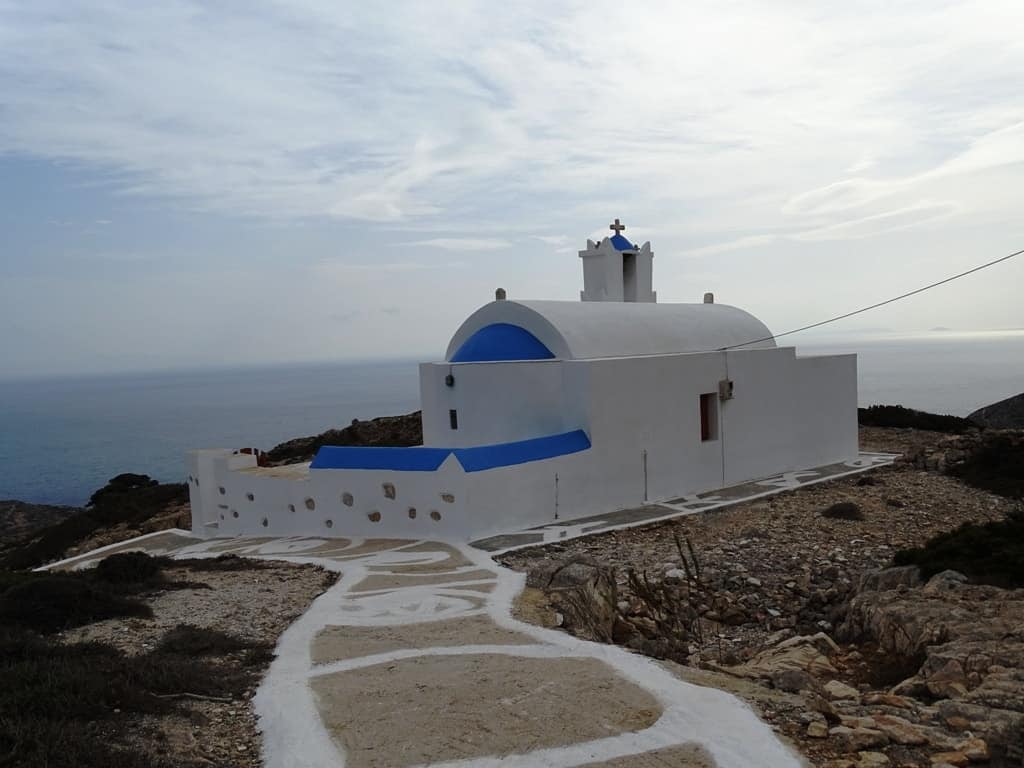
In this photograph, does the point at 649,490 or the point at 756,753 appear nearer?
the point at 756,753

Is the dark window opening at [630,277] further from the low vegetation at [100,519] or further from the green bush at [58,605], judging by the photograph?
the low vegetation at [100,519]

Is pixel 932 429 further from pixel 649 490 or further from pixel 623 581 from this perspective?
pixel 623 581

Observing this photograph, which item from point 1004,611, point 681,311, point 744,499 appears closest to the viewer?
point 1004,611

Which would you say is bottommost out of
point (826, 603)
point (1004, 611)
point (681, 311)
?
point (826, 603)

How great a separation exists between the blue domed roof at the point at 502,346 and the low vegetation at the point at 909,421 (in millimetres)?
15247

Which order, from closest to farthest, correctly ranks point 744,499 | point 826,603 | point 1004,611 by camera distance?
point 1004,611 → point 826,603 → point 744,499

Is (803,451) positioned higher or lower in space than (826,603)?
higher

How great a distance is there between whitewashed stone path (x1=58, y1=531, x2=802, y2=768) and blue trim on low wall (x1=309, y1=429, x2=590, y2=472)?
4426 millimetres

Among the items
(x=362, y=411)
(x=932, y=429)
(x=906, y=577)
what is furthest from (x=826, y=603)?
(x=362, y=411)

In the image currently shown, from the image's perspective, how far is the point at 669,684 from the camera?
595 centimetres

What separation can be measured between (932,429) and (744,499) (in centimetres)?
1426

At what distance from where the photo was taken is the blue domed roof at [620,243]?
19.1m

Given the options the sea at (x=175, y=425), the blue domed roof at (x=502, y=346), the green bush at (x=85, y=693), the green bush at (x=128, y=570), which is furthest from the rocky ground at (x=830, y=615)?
the sea at (x=175, y=425)

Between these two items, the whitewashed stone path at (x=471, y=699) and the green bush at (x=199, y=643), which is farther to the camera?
the green bush at (x=199, y=643)
